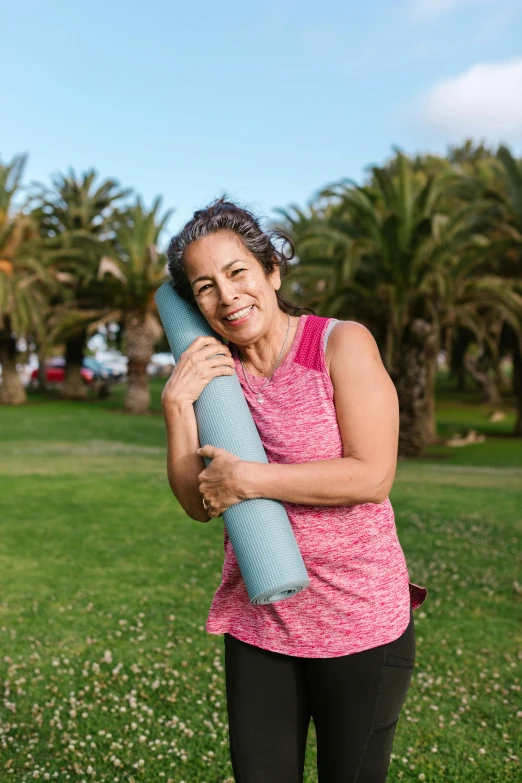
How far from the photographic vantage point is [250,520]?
1892 mm

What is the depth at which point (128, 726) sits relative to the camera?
13.3 ft

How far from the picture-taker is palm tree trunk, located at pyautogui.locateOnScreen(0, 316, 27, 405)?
97.4 feet

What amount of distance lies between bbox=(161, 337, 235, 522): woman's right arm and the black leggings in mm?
485

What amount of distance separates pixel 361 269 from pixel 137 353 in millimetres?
11994

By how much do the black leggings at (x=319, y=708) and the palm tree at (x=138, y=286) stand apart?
24.6m

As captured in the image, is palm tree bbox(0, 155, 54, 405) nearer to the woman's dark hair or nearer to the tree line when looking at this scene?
the tree line

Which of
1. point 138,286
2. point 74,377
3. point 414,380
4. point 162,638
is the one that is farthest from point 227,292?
point 74,377

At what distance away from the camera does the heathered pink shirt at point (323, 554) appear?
196 centimetres

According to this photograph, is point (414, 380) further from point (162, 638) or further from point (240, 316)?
point (240, 316)

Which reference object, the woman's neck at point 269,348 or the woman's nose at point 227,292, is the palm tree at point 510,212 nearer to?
the woman's neck at point 269,348

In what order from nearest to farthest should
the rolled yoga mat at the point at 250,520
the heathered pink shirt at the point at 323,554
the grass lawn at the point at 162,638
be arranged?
the rolled yoga mat at the point at 250,520 → the heathered pink shirt at the point at 323,554 → the grass lawn at the point at 162,638

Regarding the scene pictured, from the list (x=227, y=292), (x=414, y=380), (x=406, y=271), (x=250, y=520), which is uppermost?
(x=406, y=271)

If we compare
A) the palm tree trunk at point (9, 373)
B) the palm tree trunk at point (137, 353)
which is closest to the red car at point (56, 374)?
the palm tree trunk at point (9, 373)

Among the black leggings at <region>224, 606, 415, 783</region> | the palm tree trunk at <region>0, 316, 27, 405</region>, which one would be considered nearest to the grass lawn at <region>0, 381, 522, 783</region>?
the black leggings at <region>224, 606, 415, 783</region>
